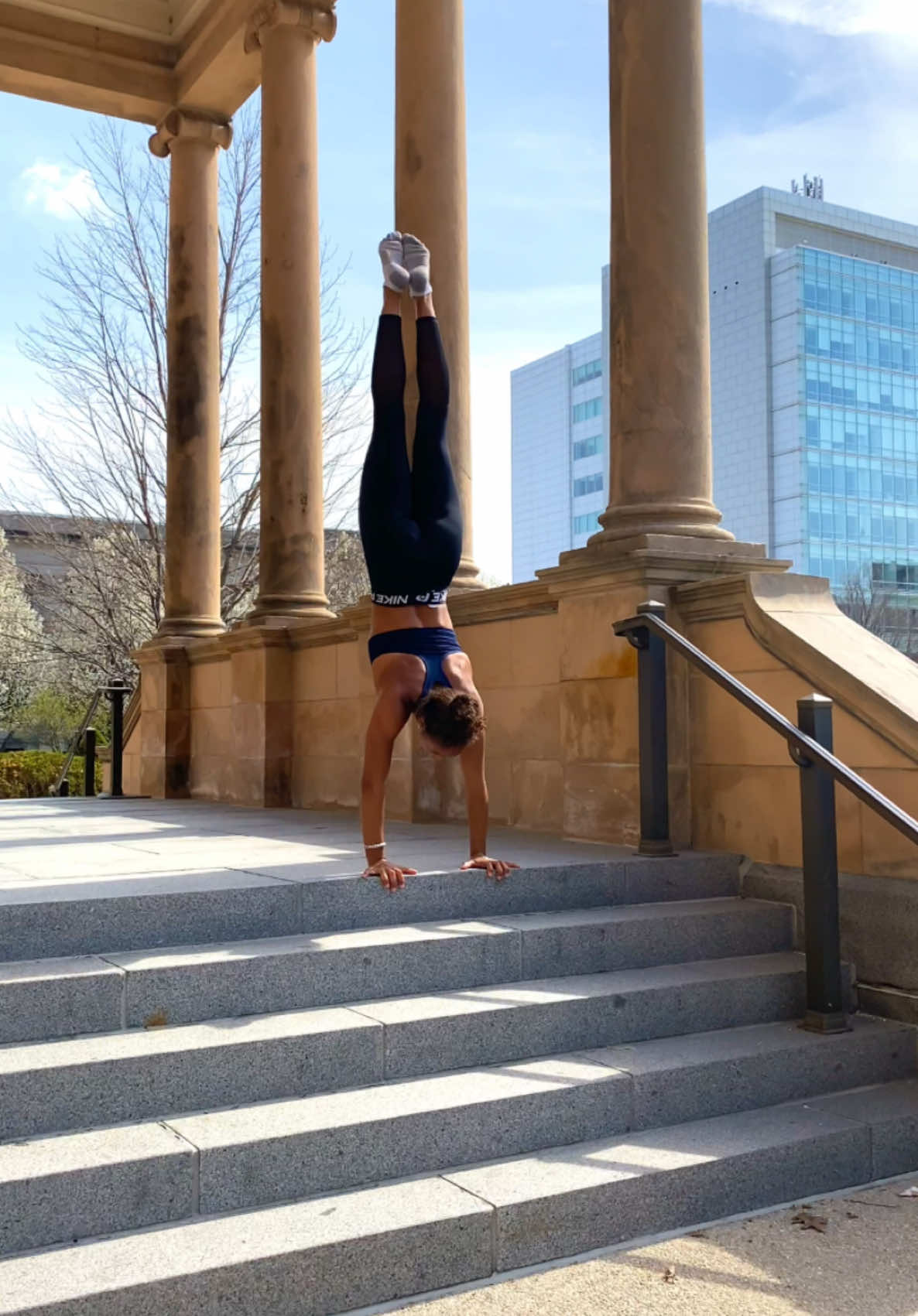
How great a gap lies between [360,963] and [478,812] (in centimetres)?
105

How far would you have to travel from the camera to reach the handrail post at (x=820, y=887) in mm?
4816

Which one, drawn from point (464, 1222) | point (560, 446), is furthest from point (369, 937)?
point (560, 446)

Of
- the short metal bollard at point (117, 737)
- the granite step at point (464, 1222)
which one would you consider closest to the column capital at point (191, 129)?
the short metal bollard at point (117, 737)

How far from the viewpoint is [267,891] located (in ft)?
15.8

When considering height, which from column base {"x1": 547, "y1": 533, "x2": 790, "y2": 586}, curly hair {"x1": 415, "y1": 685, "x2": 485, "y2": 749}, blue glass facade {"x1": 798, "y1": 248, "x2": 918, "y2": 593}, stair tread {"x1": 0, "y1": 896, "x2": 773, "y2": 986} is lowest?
stair tread {"x1": 0, "y1": 896, "x2": 773, "y2": 986}

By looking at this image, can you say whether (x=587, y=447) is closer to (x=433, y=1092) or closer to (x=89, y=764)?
(x=89, y=764)

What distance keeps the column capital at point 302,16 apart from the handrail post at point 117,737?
721 centimetres

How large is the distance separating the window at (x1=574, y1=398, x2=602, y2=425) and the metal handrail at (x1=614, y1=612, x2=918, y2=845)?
8016 centimetres

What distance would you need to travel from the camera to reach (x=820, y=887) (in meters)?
4.82

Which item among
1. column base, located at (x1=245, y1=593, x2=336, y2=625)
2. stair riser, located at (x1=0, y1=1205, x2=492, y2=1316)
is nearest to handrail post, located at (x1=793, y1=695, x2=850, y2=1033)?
stair riser, located at (x1=0, y1=1205, x2=492, y2=1316)

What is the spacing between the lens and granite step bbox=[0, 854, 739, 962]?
4.45 meters

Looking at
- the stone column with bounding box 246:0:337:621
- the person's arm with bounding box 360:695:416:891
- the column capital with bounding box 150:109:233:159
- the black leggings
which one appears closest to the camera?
the person's arm with bounding box 360:695:416:891

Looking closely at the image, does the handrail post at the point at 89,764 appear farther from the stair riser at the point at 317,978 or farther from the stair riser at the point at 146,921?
the stair riser at the point at 317,978

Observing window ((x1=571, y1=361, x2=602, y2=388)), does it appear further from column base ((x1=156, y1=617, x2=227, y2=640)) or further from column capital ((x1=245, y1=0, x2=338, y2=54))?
column capital ((x1=245, y1=0, x2=338, y2=54))
